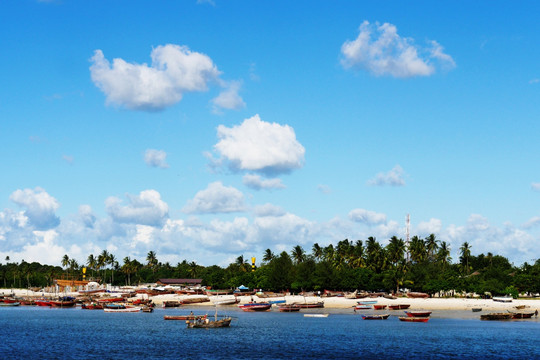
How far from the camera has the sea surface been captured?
7225cm

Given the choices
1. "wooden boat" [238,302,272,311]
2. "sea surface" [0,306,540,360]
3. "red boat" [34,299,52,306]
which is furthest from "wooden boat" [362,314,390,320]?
"red boat" [34,299,52,306]

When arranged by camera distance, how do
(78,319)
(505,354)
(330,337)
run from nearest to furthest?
1. (505,354)
2. (330,337)
3. (78,319)

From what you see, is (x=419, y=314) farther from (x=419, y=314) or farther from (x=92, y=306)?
(x=92, y=306)

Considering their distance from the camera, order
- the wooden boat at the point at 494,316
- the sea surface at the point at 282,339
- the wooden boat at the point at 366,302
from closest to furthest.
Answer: the sea surface at the point at 282,339 < the wooden boat at the point at 494,316 < the wooden boat at the point at 366,302

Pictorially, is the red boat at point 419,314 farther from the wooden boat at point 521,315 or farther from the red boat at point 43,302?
the red boat at point 43,302

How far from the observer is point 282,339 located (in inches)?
3450

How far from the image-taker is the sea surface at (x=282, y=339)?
72250mm

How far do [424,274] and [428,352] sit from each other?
8793 centimetres

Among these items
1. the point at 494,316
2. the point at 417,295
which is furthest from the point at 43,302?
the point at 494,316

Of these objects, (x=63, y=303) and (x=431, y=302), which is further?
(x=63, y=303)

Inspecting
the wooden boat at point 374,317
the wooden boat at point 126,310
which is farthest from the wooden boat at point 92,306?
the wooden boat at point 374,317

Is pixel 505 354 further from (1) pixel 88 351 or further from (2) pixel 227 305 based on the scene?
(2) pixel 227 305

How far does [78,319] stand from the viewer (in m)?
133

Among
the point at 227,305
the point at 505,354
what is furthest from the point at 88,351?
the point at 227,305
